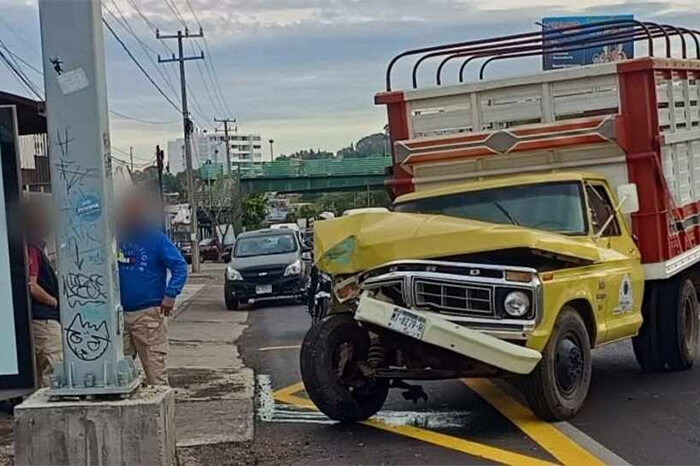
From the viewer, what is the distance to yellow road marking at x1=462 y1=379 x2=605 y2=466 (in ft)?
24.1

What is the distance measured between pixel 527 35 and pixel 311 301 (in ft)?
16.5

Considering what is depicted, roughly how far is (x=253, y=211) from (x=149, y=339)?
278ft

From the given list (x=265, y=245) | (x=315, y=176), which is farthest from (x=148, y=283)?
(x=315, y=176)

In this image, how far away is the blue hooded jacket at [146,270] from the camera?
27.9 ft

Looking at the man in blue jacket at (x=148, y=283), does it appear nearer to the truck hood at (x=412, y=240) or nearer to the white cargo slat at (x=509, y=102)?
the truck hood at (x=412, y=240)

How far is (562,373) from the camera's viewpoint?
828cm

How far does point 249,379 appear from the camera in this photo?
11844 millimetres

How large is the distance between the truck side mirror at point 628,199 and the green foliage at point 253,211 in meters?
80.0

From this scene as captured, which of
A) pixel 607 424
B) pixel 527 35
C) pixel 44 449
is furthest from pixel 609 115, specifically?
pixel 44 449

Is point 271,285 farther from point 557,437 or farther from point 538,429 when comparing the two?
point 557,437

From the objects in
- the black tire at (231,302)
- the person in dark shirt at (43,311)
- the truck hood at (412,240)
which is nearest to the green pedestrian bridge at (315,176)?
the black tire at (231,302)

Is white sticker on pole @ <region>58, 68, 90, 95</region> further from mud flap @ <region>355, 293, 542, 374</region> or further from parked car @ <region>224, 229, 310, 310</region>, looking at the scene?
parked car @ <region>224, 229, 310, 310</region>

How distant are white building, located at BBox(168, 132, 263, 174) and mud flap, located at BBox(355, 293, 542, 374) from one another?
5094cm

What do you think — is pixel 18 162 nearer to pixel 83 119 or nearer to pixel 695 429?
pixel 83 119
